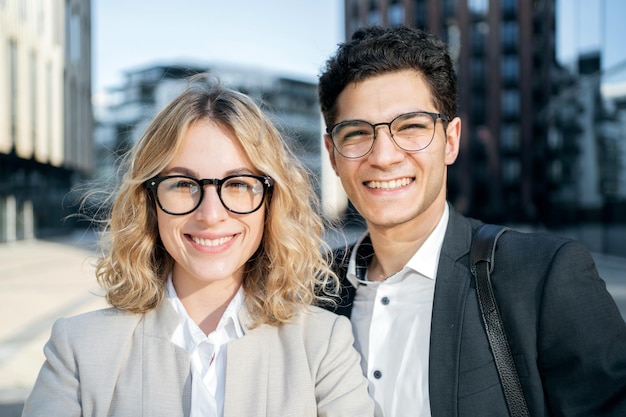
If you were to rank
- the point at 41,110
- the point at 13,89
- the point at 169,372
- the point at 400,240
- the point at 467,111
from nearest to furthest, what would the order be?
the point at 169,372, the point at 400,240, the point at 13,89, the point at 41,110, the point at 467,111

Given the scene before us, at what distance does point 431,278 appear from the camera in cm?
230

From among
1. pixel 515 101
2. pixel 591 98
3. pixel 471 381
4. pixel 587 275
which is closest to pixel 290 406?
pixel 471 381

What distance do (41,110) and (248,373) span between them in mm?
29048

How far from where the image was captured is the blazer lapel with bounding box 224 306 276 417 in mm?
1819

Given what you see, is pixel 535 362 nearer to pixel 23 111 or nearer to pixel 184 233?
pixel 184 233

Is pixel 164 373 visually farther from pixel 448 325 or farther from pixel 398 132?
pixel 398 132

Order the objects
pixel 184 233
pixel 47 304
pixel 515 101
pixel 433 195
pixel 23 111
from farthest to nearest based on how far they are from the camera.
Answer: pixel 515 101 → pixel 23 111 → pixel 47 304 → pixel 433 195 → pixel 184 233

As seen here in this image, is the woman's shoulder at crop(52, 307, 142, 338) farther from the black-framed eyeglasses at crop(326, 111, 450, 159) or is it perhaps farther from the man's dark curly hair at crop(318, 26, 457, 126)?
the man's dark curly hair at crop(318, 26, 457, 126)

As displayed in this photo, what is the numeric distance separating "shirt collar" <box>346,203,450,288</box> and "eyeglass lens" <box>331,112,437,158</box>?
34 cm

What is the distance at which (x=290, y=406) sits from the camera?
5.99 feet

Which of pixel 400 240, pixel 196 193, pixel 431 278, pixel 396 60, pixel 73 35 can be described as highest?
pixel 73 35

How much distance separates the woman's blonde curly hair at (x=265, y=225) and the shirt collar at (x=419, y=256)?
0.36m

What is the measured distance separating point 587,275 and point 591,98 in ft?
56.4

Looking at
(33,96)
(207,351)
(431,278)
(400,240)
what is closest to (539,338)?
(431,278)
